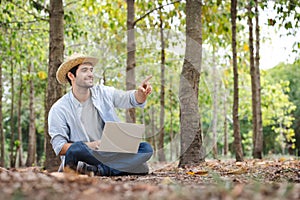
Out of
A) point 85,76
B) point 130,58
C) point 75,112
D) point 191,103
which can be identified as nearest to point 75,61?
point 85,76

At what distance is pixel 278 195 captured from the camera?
225 cm

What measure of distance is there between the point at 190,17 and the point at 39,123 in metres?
18.1

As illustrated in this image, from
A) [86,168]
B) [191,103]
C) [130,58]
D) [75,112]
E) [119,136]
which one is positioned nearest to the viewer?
[119,136]

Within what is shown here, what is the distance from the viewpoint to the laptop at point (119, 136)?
16.4 ft

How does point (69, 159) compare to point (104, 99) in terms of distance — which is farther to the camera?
point (104, 99)

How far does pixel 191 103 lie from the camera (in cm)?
605

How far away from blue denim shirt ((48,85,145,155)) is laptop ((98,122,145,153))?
1.33 ft

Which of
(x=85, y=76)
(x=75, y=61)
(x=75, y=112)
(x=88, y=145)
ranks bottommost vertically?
(x=88, y=145)

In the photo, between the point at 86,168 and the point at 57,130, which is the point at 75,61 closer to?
the point at 57,130

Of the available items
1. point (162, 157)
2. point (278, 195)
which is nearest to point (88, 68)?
point (278, 195)

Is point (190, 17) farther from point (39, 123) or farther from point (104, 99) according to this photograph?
point (39, 123)

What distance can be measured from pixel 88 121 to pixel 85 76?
51 centimetres

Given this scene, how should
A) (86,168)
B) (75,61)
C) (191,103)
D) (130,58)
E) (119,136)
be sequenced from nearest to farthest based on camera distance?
(119,136) → (86,168) → (75,61) → (191,103) → (130,58)

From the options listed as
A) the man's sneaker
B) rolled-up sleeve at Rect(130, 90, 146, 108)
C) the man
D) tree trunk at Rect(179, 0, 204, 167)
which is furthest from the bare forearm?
tree trunk at Rect(179, 0, 204, 167)
